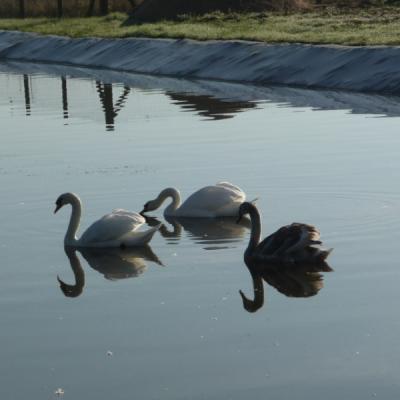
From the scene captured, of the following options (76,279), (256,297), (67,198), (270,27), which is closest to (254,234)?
(256,297)

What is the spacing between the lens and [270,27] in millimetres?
41188

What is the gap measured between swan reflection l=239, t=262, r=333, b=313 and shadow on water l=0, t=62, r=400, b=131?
12149 mm

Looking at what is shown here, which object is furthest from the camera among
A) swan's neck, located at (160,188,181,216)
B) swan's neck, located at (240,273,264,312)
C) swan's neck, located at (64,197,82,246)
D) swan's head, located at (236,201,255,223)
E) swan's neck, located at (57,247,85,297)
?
swan's neck, located at (160,188,181,216)

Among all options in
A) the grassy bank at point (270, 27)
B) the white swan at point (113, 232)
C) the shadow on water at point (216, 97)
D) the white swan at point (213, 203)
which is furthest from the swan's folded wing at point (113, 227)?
the grassy bank at point (270, 27)

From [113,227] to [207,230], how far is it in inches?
57.4

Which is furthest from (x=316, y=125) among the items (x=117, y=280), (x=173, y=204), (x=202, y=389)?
(x=202, y=389)

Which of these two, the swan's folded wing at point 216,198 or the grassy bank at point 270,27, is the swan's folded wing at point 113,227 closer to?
the swan's folded wing at point 216,198

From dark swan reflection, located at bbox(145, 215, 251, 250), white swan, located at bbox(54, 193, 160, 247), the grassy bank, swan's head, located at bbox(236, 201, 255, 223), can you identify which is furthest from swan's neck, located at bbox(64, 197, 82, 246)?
the grassy bank

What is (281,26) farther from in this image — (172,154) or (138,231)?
(138,231)

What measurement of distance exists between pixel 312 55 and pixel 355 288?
20.8 metres

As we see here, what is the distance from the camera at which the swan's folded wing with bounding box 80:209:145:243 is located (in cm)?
1405

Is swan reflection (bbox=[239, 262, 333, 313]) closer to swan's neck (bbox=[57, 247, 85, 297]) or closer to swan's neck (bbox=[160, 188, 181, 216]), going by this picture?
swan's neck (bbox=[57, 247, 85, 297])

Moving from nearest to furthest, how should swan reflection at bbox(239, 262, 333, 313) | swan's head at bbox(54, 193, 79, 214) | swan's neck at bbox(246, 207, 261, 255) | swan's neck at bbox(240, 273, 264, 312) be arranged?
swan's neck at bbox(240, 273, 264, 312) → swan reflection at bbox(239, 262, 333, 313) → swan's neck at bbox(246, 207, 261, 255) → swan's head at bbox(54, 193, 79, 214)

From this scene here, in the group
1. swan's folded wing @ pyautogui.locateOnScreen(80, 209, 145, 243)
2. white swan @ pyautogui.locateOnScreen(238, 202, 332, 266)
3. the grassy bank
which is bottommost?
the grassy bank
